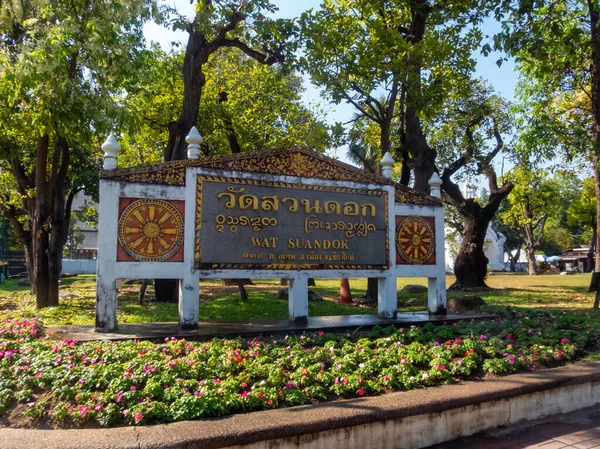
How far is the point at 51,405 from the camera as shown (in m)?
4.23

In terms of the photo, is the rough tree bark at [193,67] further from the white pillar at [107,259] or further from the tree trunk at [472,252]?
the tree trunk at [472,252]

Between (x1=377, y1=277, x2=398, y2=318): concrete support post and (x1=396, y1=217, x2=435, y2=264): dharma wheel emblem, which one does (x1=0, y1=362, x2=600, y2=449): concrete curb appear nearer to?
(x1=377, y1=277, x2=398, y2=318): concrete support post

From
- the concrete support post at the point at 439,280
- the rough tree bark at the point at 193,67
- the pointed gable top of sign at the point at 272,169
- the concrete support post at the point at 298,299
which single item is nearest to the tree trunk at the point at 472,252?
the concrete support post at the point at 439,280

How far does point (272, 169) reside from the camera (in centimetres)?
801

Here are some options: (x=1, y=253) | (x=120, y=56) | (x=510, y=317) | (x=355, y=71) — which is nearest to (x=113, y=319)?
(x=120, y=56)

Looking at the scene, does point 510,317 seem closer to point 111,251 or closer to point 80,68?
point 111,251

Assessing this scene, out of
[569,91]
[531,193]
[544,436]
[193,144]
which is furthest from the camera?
[531,193]

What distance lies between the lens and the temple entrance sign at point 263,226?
7.07 metres

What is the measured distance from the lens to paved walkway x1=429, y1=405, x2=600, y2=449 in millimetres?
4453

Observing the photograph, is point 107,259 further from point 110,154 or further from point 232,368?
point 232,368

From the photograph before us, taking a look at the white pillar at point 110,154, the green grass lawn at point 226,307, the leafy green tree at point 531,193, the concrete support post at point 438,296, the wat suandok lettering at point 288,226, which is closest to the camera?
the white pillar at point 110,154

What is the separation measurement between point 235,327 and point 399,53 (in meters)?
7.74

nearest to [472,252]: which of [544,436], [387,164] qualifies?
[387,164]

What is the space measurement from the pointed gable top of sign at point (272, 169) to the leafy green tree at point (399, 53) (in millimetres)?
3802
